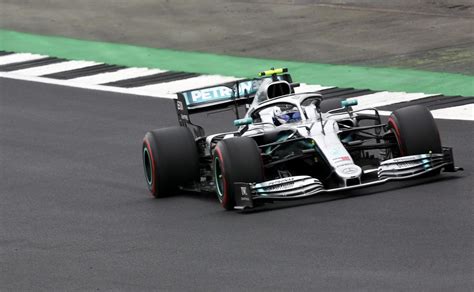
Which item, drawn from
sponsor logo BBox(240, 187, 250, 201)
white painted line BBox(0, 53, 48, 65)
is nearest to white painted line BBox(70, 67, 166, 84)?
white painted line BBox(0, 53, 48, 65)

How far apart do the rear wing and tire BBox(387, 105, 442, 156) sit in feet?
7.58

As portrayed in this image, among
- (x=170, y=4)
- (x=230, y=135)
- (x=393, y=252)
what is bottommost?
(x=393, y=252)

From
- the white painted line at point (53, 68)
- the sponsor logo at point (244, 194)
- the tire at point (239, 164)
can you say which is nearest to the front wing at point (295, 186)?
the sponsor logo at point (244, 194)

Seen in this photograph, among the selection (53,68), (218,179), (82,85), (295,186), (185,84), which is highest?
(53,68)

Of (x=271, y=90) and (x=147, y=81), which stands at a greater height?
(x=147, y=81)

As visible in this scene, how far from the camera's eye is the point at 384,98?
2033cm

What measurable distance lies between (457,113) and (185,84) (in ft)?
19.3

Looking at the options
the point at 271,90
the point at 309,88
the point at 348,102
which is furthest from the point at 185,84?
the point at 348,102

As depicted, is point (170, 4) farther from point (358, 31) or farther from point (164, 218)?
point (164, 218)

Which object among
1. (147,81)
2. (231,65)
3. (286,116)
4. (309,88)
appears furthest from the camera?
(231,65)

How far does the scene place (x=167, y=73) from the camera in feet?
78.9

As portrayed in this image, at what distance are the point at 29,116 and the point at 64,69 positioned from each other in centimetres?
Result: 363

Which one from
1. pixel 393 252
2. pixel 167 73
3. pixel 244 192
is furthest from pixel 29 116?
pixel 393 252

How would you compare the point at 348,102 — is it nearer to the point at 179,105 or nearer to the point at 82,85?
the point at 179,105
